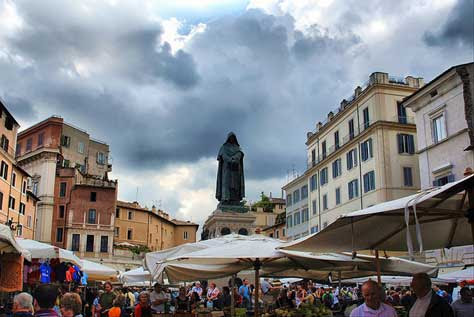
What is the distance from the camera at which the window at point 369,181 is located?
38450 mm

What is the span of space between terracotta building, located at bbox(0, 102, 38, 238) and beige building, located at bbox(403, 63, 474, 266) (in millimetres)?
30028

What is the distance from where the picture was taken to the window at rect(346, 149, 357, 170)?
41.6 m

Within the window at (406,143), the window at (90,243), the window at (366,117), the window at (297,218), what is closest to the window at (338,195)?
the window at (366,117)

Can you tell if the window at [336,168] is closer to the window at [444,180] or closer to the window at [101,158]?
the window at [444,180]

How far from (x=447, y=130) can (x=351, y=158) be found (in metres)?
13.8

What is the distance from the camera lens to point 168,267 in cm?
1112

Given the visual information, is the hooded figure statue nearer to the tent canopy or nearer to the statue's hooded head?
the statue's hooded head

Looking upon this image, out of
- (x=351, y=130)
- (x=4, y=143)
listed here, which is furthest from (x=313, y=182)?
(x=4, y=143)

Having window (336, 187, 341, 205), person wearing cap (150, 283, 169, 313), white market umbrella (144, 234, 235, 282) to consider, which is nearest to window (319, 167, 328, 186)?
window (336, 187, 341, 205)

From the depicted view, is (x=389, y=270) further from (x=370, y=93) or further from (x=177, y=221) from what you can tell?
(x=177, y=221)

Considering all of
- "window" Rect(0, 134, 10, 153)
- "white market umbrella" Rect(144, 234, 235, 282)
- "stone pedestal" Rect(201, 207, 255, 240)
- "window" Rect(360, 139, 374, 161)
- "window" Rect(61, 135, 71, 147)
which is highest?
"window" Rect(61, 135, 71, 147)

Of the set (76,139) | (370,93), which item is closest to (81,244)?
(76,139)

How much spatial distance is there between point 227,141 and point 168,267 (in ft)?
28.9

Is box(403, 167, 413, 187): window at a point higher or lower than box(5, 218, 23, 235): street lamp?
higher
